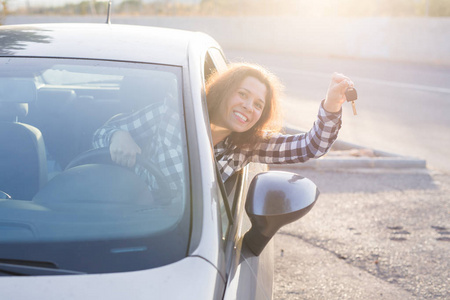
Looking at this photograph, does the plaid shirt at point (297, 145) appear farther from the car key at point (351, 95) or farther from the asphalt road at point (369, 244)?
the asphalt road at point (369, 244)

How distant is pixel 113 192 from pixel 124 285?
1.66 feet

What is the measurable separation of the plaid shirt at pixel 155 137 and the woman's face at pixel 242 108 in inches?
25.1

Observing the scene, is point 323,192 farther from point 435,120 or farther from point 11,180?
point 435,120

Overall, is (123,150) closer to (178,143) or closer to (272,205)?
(178,143)

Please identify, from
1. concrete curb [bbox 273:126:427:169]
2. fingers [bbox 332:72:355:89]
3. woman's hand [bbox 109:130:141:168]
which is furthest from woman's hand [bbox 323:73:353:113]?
concrete curb [bbox 273:126:427:169]

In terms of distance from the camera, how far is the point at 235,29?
99.0 feet

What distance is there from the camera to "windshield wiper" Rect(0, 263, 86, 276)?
180 centimetres

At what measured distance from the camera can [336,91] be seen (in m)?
3.10

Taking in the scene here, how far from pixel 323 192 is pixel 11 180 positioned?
4113mm

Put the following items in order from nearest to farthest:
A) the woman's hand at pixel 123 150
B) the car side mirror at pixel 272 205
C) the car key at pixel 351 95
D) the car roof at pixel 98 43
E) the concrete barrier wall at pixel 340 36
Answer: the car side mirror at pixel 272 205 → the woman's hand at pixel 123 150 → the car roof at pixel 98 43 → the car key at pixel 351 95 → the concrete barrier wall at pixel 340 36

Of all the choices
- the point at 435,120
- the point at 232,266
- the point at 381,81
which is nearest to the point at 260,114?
the point at 232,266

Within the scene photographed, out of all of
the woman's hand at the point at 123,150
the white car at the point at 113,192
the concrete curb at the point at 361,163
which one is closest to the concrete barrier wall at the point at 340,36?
the concrete curb at the point at 361,163

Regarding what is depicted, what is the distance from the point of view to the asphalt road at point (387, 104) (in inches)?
341

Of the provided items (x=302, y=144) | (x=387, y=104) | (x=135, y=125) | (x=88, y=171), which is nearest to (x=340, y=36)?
(x=387, y=104)
